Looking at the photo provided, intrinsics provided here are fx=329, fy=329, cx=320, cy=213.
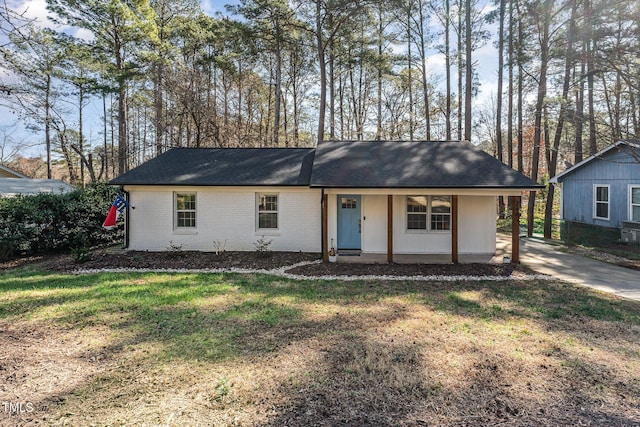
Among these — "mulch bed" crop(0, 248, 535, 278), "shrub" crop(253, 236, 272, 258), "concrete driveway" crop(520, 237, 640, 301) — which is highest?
"shrub" crop(253, 236, 272, 258)

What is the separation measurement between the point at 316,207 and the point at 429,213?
384 cm

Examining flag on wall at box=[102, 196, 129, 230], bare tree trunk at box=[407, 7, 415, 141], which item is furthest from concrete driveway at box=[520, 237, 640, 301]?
bare tree trunk at box=[407, 7, 415, 141]

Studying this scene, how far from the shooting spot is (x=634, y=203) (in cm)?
1409

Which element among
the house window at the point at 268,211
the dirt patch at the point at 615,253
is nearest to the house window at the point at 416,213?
the house window at the point at 268,211

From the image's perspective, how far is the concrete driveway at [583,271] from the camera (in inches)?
314

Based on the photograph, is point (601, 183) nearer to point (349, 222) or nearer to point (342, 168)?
point (349, 222)

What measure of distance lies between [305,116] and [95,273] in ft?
71.0

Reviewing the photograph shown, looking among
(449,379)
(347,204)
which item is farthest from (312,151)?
(449,379)

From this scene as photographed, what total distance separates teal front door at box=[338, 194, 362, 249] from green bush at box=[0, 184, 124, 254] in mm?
9040

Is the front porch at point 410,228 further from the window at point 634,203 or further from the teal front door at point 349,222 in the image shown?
the window at point 634,203

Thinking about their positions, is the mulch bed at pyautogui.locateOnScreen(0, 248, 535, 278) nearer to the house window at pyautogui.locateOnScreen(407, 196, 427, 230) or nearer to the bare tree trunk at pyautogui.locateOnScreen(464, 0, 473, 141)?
the house window at pyautogui.locateOnScreen(407, 196, 427, 230)

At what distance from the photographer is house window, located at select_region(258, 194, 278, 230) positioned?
11.7 meters

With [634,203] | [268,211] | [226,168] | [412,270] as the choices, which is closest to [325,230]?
[268,211]

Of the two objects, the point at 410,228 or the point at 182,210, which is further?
the point at 182,210
